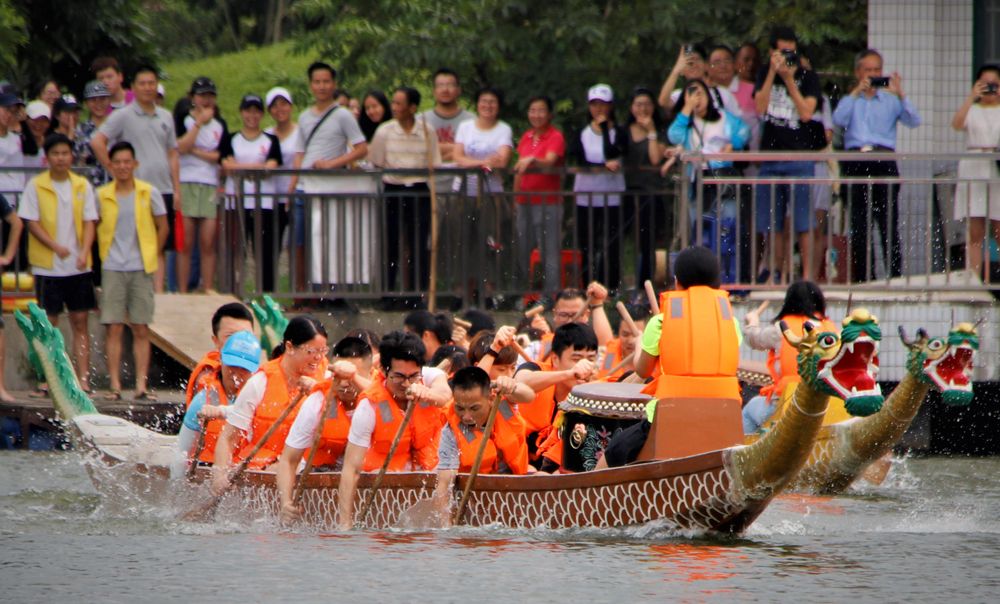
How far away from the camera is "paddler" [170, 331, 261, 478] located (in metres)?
11.6

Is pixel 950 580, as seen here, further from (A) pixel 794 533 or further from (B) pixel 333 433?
(B) pixel 333 433

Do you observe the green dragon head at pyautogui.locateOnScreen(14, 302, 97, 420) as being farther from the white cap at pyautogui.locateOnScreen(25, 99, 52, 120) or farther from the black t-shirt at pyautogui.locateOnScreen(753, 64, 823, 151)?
the black t-shirt at pyautogui.locateOnScreen(753, 64, 823, 151)

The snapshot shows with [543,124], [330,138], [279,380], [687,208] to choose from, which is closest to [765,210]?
[687,208]

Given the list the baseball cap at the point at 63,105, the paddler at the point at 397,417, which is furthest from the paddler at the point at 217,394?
the baseball cap at the point at 63,105

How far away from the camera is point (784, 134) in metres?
15.2

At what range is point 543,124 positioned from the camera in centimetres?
1631

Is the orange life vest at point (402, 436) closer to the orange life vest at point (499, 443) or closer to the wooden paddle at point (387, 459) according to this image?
the wooden paddle at point (387, 459)

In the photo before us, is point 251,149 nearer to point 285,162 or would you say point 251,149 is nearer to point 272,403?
point 285,162

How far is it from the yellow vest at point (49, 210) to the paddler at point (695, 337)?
668 cm

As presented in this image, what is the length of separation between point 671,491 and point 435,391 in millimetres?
1509

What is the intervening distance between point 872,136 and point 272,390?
20.8 ft

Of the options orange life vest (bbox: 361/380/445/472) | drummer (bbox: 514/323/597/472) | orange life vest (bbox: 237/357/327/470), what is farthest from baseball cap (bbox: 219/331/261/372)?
drummer (bbox: 514/323/597/472)

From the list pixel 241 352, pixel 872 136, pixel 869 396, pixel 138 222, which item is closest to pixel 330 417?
pixel 241 352

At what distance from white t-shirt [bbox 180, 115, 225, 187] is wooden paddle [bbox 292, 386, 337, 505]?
233 inches
